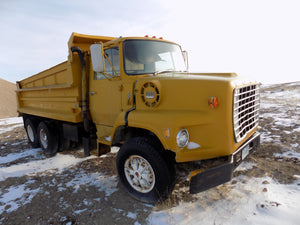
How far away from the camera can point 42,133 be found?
6.13 metres

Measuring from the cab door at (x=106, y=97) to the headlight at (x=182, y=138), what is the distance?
139 cm

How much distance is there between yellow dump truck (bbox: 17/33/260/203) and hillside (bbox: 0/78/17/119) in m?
20.5

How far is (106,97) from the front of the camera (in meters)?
3.83

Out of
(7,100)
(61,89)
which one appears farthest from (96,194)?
(7,100)

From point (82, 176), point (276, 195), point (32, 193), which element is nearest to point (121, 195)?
point (82, 176)

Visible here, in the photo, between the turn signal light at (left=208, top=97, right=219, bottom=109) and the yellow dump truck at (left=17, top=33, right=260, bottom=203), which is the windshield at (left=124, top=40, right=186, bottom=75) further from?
the turn signal light at (left=208, top=97, right=219, bottom=109)

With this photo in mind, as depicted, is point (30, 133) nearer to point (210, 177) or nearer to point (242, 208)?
point (210, 177)

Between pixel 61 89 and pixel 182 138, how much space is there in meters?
3.55

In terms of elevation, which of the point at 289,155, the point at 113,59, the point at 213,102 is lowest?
the point at 289,155

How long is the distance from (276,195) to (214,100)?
6.03ft

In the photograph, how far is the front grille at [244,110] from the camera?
2.61 metres

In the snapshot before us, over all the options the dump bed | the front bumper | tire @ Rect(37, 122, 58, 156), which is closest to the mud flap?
the front bumper

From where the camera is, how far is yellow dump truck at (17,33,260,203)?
254 centimetres

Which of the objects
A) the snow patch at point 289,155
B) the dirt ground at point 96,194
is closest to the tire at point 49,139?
the dirt ground at point 96,194
